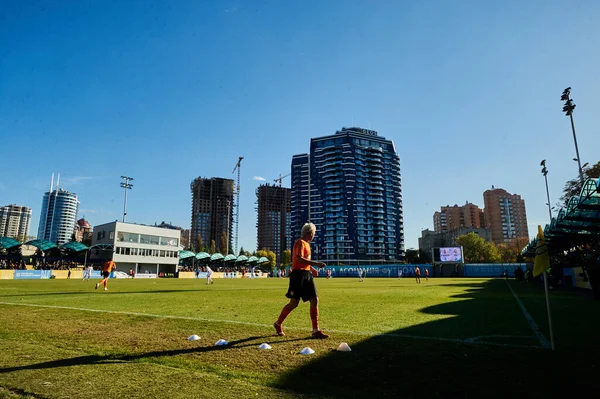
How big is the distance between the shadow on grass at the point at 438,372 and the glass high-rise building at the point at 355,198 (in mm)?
153893

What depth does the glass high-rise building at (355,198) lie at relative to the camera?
→ 160825mm

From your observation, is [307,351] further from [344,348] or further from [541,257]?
[541,257]

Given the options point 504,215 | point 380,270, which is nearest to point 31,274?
point 380,270

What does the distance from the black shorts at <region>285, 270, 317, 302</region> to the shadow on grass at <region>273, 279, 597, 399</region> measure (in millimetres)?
940

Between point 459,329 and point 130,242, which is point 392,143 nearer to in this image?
point 130,242

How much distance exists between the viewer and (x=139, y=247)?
91.4m

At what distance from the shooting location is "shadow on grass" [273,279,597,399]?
386 cm

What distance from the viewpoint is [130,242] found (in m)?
88.9

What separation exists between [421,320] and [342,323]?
6.87ft

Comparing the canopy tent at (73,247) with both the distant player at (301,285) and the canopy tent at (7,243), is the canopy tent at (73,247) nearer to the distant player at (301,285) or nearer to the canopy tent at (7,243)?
the canopy tent at (7,243)

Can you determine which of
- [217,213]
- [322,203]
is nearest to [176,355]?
[322,203]

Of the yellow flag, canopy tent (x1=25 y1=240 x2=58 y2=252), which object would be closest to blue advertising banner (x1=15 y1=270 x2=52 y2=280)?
canopy tent (x1=25 y1=240 x2=58 y2=252)

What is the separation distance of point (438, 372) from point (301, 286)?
2975 millimetres

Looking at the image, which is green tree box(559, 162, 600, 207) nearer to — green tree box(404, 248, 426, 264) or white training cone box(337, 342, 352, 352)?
white training cone box(337, 342, 352, 352)
